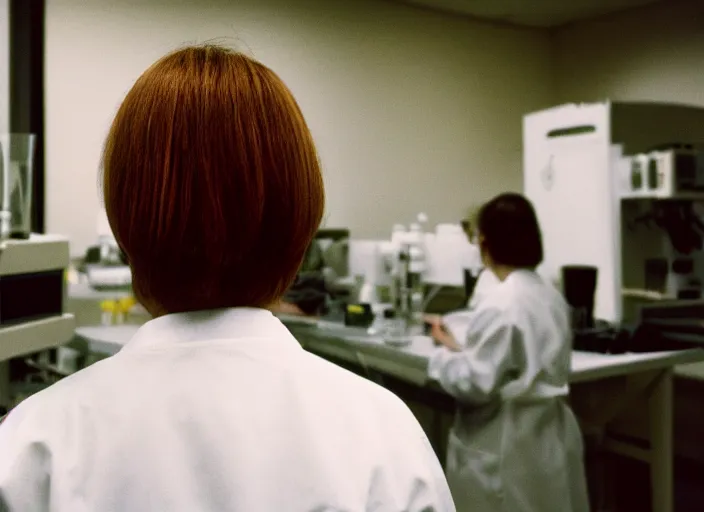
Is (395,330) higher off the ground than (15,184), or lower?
lower

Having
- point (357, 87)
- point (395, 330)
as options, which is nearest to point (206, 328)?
point (395, 330)

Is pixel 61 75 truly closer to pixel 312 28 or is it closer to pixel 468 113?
pixel 312 28

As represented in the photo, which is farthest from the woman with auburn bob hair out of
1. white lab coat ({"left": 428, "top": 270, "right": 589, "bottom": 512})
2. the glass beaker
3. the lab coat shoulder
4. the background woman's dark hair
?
the background woman's dark hair

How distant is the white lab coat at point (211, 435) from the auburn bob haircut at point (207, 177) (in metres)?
0.04

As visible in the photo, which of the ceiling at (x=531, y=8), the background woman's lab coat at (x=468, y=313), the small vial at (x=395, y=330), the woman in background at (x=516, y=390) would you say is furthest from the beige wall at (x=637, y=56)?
the woman in background at (x=516, y=390)

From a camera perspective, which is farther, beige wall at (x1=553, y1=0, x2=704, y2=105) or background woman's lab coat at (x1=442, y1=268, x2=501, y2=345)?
beige wall at (x1=553, y1=0, x2=704, y2=105)

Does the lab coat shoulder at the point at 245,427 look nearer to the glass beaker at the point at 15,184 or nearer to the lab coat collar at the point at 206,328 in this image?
the lab coat collar at the point at 206,328

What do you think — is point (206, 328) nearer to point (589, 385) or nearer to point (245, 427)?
point (245, 427)

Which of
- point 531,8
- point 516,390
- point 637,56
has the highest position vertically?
point 531,8

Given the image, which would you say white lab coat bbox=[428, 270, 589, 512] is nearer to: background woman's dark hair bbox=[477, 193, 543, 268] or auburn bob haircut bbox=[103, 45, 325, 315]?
background woman's dark hair bbox=[477, 193, 543, 268]

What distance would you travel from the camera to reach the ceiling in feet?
14.6

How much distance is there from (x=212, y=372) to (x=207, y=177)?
0.52ft

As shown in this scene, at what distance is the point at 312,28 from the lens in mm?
4180

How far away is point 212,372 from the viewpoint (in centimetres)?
56
